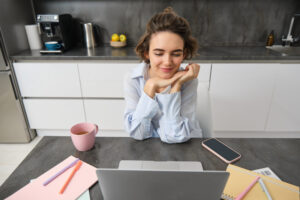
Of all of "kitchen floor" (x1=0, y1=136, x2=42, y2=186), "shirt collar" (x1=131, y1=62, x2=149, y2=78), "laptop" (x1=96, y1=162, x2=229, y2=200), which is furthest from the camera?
"kitchen floor" (x1=0, y1=136, x2=42, y2=186)

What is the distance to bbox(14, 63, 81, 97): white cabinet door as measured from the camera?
6.35ft

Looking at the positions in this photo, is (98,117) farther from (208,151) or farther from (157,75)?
(208,151)

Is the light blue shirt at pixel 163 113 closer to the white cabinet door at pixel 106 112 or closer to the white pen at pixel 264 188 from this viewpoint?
the white pen at pixel 264 188

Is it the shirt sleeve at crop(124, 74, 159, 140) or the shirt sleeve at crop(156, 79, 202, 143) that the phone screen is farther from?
the shirt sleeve at crop(124, 74, 159, 140)

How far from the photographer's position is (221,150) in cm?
77

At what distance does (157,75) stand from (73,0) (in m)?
1.81

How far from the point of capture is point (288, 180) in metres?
0.64

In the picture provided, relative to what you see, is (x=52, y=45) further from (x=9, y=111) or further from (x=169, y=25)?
(x=169, y=25)

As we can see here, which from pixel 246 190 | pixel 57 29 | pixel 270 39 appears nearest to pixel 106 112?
pixel 57 29

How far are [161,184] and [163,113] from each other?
0.55 meters

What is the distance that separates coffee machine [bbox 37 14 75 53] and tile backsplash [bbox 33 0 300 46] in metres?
0.27

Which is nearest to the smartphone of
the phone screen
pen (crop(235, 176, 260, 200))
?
the phone screen

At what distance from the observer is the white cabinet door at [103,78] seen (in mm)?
1920

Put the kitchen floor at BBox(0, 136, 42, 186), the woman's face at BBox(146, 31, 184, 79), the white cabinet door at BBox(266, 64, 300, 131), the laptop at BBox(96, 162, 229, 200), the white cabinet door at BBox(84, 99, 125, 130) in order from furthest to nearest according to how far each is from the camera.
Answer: the white cabinet door at BBox(84, 99, 125, 130) → the white cabinet door at BBox(266, 64, 300, 131) → the kitchen floor at BBox(0, 136, 42, 186) → the woman's face at BBox(146, 31, 184, 79) → the laptop at BBox(96, 162, 229, 200)
